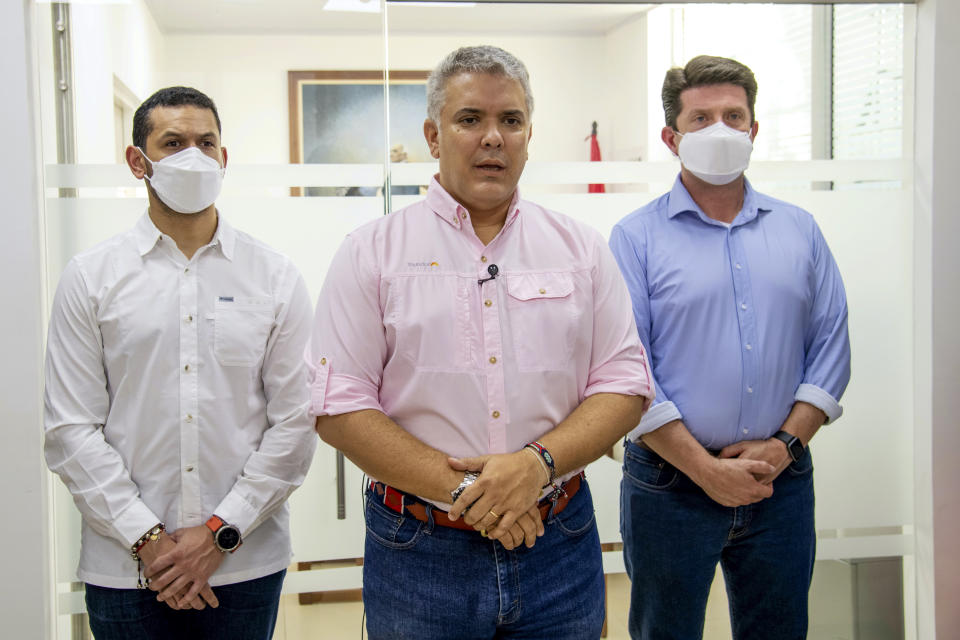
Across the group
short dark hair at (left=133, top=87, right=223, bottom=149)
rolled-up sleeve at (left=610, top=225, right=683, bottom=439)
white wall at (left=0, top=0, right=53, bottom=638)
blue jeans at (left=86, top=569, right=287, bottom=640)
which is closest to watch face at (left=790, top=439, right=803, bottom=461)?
rolled-up sleeve at (left=610, top=225, right=683, bottom=439)

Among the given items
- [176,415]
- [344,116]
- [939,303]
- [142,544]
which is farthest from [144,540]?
[939,303]

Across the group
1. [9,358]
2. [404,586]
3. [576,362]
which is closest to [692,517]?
[576,362]

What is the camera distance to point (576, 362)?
1.65 metres

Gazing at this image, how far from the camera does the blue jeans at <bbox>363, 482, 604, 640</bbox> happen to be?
5.05 feet

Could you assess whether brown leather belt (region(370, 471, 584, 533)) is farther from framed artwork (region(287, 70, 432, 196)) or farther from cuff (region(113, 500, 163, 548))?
framed artwork (region(287, 70, 432, 196))

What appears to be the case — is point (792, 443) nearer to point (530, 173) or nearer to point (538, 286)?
point (538, 286)

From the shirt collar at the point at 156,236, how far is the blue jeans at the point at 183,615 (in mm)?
776

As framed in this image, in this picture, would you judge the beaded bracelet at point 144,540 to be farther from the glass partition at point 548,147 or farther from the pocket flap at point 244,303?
the glass partition at point 548,147

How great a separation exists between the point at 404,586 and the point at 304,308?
80 cm

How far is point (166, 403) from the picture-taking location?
1.93m

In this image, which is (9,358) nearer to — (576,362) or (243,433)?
(243,433)

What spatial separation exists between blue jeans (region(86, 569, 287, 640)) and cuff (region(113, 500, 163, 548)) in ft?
0.46

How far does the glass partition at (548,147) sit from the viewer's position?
8.03 ft

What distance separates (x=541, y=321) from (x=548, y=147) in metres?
1.19
